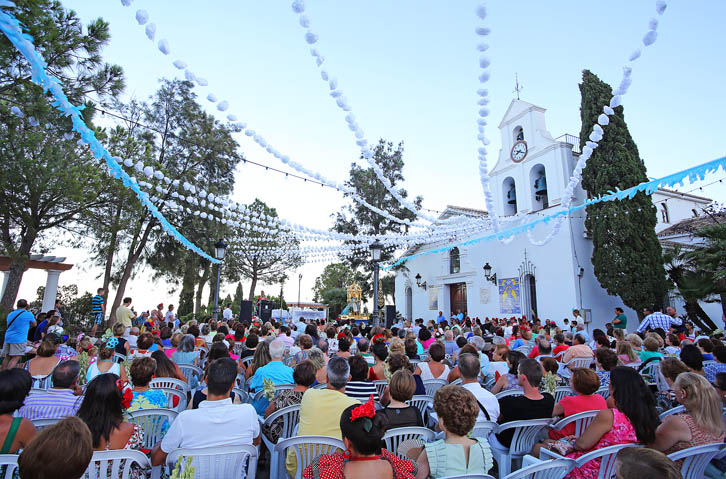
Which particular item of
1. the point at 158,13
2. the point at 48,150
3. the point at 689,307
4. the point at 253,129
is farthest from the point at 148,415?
the point at 689,307

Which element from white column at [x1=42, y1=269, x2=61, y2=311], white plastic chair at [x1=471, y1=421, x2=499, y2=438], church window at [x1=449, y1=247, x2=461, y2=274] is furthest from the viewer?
church window at [x1=449, y1=247, x2=461, y2=274]

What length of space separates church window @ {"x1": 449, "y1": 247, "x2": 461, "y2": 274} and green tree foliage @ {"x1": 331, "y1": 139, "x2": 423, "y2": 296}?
3.84 metres

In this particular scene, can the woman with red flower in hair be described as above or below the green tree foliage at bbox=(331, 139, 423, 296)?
below

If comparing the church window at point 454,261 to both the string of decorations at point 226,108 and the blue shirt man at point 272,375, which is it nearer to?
the string of decorations at point 226,108

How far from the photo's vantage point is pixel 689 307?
14.1 m

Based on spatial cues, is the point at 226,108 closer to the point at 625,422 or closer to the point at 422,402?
the point at 422,402

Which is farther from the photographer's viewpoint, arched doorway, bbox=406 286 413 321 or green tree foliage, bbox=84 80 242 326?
arched doorway, bbox=406 286 413 321

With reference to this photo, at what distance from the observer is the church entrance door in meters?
19.1

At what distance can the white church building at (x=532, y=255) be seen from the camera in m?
14.6

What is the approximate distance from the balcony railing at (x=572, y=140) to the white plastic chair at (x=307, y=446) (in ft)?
51.7

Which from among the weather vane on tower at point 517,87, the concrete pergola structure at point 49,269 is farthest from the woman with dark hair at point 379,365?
the concrete pergola structure at point 49,269

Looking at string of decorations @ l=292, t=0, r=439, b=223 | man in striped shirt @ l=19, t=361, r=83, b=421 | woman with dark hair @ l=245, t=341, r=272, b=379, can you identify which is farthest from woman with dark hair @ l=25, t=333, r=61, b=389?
string of decorations @ l=292, t=0, r=439, b=223

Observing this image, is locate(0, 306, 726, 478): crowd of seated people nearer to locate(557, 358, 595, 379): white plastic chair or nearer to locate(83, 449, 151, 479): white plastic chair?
locate(83, 449, 151, 479): white plastic chair

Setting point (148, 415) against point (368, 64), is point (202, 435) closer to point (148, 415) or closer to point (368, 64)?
point (148, 415)
